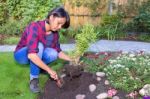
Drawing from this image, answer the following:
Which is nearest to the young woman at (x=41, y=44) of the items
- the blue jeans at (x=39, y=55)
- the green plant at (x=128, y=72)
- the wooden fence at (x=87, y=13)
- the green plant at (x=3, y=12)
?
the blue jeans at (x=39, y=55)

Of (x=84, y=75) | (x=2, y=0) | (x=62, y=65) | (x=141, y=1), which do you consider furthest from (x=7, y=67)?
(x=141, y=1)

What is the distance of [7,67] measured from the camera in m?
6.44

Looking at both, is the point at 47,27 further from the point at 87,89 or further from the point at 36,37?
the point at 87,89

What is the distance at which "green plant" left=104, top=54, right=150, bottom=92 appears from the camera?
5445 mm

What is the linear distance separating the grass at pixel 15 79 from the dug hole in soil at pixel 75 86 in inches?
7.3

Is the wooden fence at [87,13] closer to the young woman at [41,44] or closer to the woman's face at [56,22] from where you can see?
the young woman at [41,44]

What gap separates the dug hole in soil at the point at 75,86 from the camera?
5.39m

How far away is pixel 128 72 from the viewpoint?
569 centimetres

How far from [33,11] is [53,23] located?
14.8 ft

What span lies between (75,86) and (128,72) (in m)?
0.78

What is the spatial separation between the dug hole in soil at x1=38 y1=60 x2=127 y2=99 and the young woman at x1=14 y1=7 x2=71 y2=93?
19cm

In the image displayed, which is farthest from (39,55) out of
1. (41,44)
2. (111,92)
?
(111,92)

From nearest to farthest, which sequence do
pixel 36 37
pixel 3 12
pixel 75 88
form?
pixel 36 37 → pixel 75 88 → pixel 3 12

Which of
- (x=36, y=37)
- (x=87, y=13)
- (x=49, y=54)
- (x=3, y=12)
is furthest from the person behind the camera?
(x=87, y=13)
